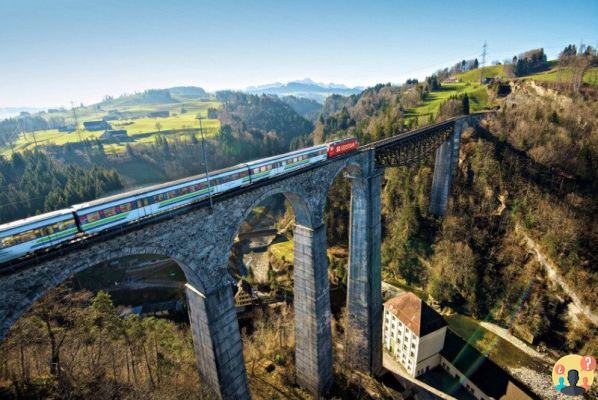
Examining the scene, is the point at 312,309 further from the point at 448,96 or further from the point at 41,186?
the point at 448,96

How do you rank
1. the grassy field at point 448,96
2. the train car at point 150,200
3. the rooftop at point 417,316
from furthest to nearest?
the grassy field at point 448,96 < the rooftop at point 417,316 < the train car at point 150,200

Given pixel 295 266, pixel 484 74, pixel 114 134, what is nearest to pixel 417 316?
pixel 295 266

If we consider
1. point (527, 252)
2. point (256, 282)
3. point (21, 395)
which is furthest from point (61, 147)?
point (527, 252)

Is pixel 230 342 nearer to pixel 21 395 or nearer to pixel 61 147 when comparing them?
pixel 21 395

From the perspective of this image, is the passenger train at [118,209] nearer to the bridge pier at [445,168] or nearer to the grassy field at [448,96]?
the bridge pier at [445,168]

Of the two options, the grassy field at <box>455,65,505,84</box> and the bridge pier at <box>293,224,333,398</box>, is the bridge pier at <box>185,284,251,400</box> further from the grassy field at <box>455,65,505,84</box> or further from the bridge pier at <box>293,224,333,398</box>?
the grassy field at <box>455,65,505,84</box>

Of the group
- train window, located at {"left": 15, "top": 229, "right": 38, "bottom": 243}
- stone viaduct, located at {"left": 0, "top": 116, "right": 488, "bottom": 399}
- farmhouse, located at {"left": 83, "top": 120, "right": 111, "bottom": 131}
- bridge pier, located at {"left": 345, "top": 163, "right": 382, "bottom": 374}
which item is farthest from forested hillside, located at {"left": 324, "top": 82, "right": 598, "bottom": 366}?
farmhouse, located at {"left": 83, "top": 120, "right": 111, "bottom": 131}

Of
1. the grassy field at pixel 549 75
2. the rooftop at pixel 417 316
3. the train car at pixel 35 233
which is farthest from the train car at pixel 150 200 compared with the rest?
the grassy field at pixel 549 75
